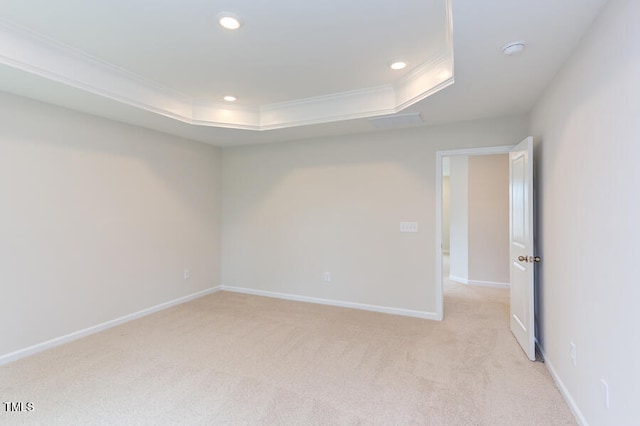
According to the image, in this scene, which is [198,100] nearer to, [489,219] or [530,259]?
[530,259]

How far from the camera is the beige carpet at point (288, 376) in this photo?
2086 mm

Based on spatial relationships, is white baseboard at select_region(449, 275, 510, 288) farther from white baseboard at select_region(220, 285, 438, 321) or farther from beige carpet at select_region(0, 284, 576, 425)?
white baseboard at select_region(220, 285, 438, 321)

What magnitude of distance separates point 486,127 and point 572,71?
1536 millimetres

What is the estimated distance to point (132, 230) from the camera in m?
3.89

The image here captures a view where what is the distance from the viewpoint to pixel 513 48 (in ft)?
6.77

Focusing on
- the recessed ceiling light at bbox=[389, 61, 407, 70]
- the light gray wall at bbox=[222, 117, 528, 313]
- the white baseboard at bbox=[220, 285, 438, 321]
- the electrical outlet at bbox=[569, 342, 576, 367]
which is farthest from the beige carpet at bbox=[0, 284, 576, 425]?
the recessed ceiling light at bbox=[389, 61, 407, 70]

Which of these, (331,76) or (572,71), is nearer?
(572,71)

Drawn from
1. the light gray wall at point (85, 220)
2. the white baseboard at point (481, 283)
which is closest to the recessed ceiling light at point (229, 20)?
the light gray wall at point (85, 220)

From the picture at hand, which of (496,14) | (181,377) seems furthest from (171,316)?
(496,14)

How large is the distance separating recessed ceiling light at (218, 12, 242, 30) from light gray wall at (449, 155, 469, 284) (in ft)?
16.1

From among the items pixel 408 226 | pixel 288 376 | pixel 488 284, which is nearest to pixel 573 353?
pixel 288 376

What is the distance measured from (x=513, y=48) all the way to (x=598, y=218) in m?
1.16

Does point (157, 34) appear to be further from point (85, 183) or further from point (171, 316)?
point (171, 316)

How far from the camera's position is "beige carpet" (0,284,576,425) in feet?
6.84
